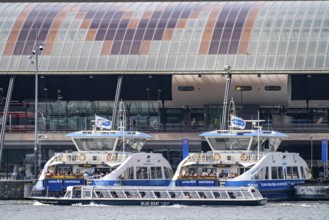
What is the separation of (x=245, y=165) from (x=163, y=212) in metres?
16.7

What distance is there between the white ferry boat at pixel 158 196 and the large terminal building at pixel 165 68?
2678 cm

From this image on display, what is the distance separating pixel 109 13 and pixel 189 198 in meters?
41.6

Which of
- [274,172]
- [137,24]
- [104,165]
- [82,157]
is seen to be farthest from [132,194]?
[137,24]

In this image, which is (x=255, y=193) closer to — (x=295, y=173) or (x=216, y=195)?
(x=216, y=195)

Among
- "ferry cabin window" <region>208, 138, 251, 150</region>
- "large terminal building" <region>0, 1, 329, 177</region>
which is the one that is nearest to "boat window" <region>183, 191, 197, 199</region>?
"ferry cabin window" <region>208, 138, 251, 150</region>

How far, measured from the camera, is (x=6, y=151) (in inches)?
6407

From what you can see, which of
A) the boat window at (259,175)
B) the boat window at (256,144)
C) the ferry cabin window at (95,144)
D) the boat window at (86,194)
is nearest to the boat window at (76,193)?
the boat window at (86,194)

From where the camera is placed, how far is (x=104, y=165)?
141 metres

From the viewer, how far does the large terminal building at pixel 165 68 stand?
518ft

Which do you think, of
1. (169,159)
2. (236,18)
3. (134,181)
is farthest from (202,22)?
(134,181)

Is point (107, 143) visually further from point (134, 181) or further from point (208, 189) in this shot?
point (208, 189)

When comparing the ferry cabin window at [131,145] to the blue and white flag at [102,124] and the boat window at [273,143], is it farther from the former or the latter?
the boat window at [273,143]

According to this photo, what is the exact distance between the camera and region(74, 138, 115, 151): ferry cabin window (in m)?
145

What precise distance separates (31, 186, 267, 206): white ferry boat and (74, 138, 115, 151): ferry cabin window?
45.7 ft
